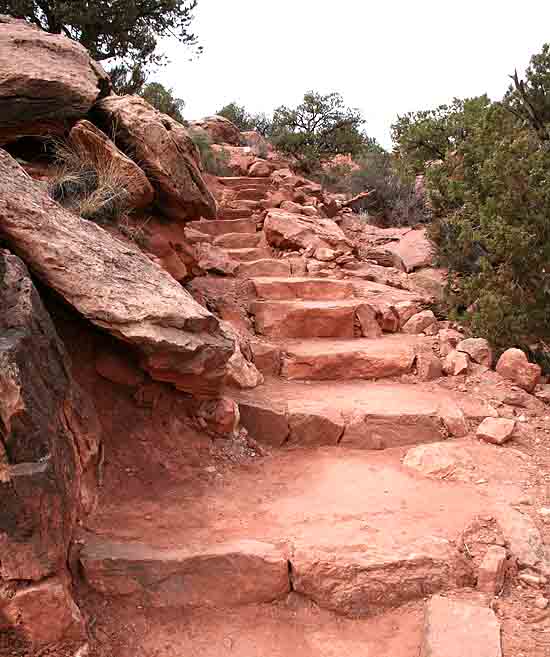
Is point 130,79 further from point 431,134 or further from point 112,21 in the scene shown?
point 431,134

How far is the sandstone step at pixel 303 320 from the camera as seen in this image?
605 cm

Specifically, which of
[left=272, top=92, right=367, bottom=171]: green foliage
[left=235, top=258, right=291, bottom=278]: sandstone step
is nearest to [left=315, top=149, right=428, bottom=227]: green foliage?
[left=272, top=92, right=367, bottom=171]: green foliage

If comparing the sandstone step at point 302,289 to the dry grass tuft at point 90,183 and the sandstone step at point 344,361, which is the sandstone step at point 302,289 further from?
the dry grass tuft at point 90,183

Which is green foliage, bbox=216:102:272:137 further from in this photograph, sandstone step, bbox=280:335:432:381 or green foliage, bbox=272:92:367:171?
sandstone step, bbox=280:335:432:381

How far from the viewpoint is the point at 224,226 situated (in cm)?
882

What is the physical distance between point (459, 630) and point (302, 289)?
4620mm

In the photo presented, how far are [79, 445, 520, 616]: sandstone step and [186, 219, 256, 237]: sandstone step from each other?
5.50 meters

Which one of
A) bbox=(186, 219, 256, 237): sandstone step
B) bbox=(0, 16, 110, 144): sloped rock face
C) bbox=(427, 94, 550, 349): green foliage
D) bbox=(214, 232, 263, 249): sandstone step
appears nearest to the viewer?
bbox=(0, 16, 110, 144): sloped rock face

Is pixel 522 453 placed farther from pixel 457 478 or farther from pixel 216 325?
pixel 216 325

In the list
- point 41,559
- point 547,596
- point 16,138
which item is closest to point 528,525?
point 547,596

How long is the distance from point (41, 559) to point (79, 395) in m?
1.07

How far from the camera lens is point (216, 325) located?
3873mm

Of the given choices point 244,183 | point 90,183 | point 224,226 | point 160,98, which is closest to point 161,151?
point 90,183

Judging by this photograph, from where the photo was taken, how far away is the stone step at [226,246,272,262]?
7785 mm
